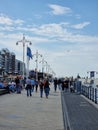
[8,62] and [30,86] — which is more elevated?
[8,62]

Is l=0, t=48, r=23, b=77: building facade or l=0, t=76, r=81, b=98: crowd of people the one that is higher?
l=0, t=48, r=23, b=77: building facade

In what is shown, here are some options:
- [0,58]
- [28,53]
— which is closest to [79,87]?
[28,53]

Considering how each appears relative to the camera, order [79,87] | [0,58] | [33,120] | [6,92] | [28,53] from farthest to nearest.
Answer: [0,58]
[28,53]
[79,87]
[6,92]
[33,120]

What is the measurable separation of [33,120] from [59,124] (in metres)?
1.53

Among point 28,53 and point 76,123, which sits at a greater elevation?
point 28,53

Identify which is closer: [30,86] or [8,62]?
[30,86]

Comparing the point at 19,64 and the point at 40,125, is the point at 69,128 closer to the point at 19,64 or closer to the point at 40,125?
the point at 40,125

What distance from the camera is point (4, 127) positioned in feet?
45.4

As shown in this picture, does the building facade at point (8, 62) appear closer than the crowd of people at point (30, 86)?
No

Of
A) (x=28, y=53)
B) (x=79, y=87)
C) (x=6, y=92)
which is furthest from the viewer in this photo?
(x=28, y=53)

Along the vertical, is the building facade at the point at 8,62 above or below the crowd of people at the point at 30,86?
above

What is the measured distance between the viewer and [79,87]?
44500mm

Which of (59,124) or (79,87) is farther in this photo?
(79,87)

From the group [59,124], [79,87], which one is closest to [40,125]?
[59,124]
